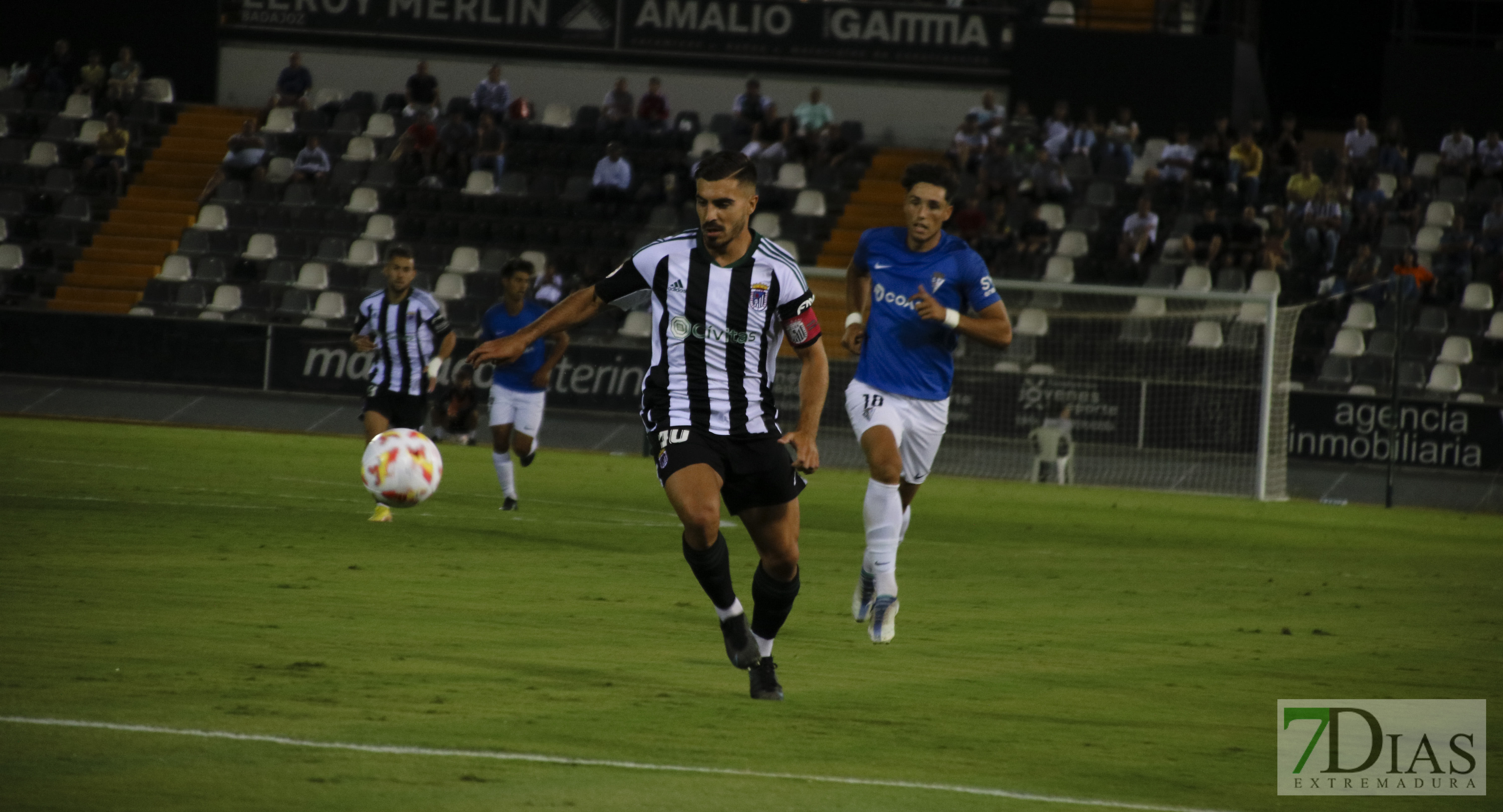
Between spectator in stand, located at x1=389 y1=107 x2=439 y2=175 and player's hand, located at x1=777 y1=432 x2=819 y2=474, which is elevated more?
spectator in stand, located at x1=389 y1=107 x2=439 y2=175

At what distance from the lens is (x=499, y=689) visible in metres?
7.21

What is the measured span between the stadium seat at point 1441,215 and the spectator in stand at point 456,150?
16.1 meters

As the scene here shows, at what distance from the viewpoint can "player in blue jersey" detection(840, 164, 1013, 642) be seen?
952 cm

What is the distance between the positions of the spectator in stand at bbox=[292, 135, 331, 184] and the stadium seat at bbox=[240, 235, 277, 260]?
1408mm

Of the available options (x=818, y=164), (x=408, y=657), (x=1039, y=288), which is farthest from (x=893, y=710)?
(x=818, y=164)

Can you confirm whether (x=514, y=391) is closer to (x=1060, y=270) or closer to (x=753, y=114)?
(x=1060, y=270)

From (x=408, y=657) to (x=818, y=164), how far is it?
24145mm

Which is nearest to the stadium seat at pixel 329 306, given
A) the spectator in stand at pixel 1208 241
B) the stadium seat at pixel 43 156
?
the stadium seat at pixel 43 156

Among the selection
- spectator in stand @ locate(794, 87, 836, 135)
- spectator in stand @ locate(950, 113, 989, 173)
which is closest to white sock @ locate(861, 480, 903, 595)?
spectator in stand @ locate(950, 113, 989, 173)

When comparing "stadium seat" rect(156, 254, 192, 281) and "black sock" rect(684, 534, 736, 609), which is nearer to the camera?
"black sock" rect(684, 534, 736, 609)

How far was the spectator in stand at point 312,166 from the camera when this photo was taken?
104ft

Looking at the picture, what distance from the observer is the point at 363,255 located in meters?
29.9

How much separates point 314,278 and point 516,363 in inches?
571

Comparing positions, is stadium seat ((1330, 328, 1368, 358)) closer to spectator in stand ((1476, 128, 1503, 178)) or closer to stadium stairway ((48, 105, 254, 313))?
spectator in stand ((1476, 128, 1503, 178))
